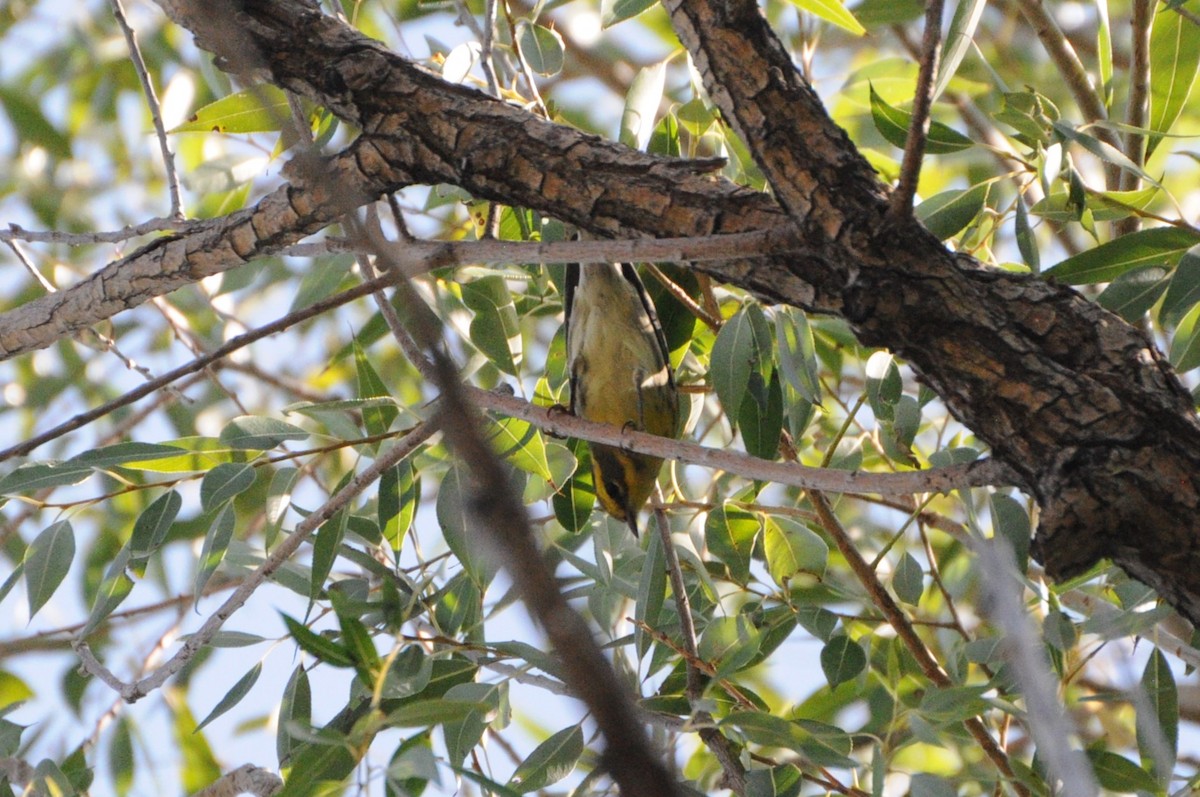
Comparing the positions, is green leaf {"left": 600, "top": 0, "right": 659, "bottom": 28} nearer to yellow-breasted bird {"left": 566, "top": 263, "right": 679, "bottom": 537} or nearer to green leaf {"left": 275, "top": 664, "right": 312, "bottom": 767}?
yellow-breasted bird {"left": 566, "top": 263, "right": 679, "bottom": 537}

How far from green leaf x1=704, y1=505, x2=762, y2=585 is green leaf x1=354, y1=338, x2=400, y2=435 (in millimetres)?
760

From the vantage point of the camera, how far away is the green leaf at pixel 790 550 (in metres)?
2.57

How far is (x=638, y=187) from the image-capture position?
182 cm

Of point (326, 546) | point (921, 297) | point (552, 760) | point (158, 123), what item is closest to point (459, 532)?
point (326, 546)

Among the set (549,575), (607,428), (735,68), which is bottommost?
(549,575)

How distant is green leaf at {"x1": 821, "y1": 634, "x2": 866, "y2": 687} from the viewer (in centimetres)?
256

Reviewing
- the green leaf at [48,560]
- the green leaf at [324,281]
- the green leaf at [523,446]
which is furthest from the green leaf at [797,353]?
the green leaf at [48,560]

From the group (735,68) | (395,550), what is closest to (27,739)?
(395,550)

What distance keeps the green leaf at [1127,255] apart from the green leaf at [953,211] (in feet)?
0.70

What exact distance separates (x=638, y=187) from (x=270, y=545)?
4.55 ft

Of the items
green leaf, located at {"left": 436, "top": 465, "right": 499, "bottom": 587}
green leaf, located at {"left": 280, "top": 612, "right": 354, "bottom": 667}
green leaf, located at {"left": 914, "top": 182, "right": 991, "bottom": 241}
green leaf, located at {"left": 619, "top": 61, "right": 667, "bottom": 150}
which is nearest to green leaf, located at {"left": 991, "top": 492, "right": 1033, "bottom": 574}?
green leaf, located at {"left": 914, "top": 182, "right": 991, "bottom": 241}

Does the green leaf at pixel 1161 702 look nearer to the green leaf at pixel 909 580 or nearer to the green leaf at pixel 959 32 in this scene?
the green leaf at pixel 909 580

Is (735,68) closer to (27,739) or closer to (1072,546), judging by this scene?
(1072,546)

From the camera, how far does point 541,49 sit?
2906 mm
